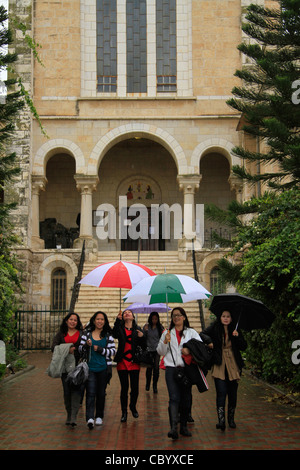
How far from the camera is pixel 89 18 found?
72.8 ft

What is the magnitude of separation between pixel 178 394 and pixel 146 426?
0.93 m

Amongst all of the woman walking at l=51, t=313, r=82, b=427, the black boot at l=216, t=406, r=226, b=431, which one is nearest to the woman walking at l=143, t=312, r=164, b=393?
the woman walking at l=51, t=313, r=82, b=427

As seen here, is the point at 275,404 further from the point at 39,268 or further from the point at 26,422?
the point at 39,268

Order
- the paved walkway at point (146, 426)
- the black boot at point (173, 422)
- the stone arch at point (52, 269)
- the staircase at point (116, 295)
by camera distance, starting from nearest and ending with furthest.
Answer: the paved walkway at point (146, 426) < the black boot at point (173, 422) < the staircase at point (116, 295) < the stone arch at point (52, 269)

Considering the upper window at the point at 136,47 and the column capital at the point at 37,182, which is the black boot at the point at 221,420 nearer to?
the column capital at the point at 37,182

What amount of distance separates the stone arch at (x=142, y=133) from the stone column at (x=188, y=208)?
0.36 m

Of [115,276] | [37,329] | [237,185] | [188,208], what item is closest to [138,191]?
[188,208]

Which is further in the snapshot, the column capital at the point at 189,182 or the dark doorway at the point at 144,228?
the dark doorway at the point at 144,228

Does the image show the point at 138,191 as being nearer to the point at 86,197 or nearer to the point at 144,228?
the point at 144,228

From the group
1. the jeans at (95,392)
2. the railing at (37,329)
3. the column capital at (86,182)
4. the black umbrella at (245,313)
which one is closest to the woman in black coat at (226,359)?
the black umbrella at (245,313)

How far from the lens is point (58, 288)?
2094 cm

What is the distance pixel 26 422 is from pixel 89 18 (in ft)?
61.4

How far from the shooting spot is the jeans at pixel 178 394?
6.73m
